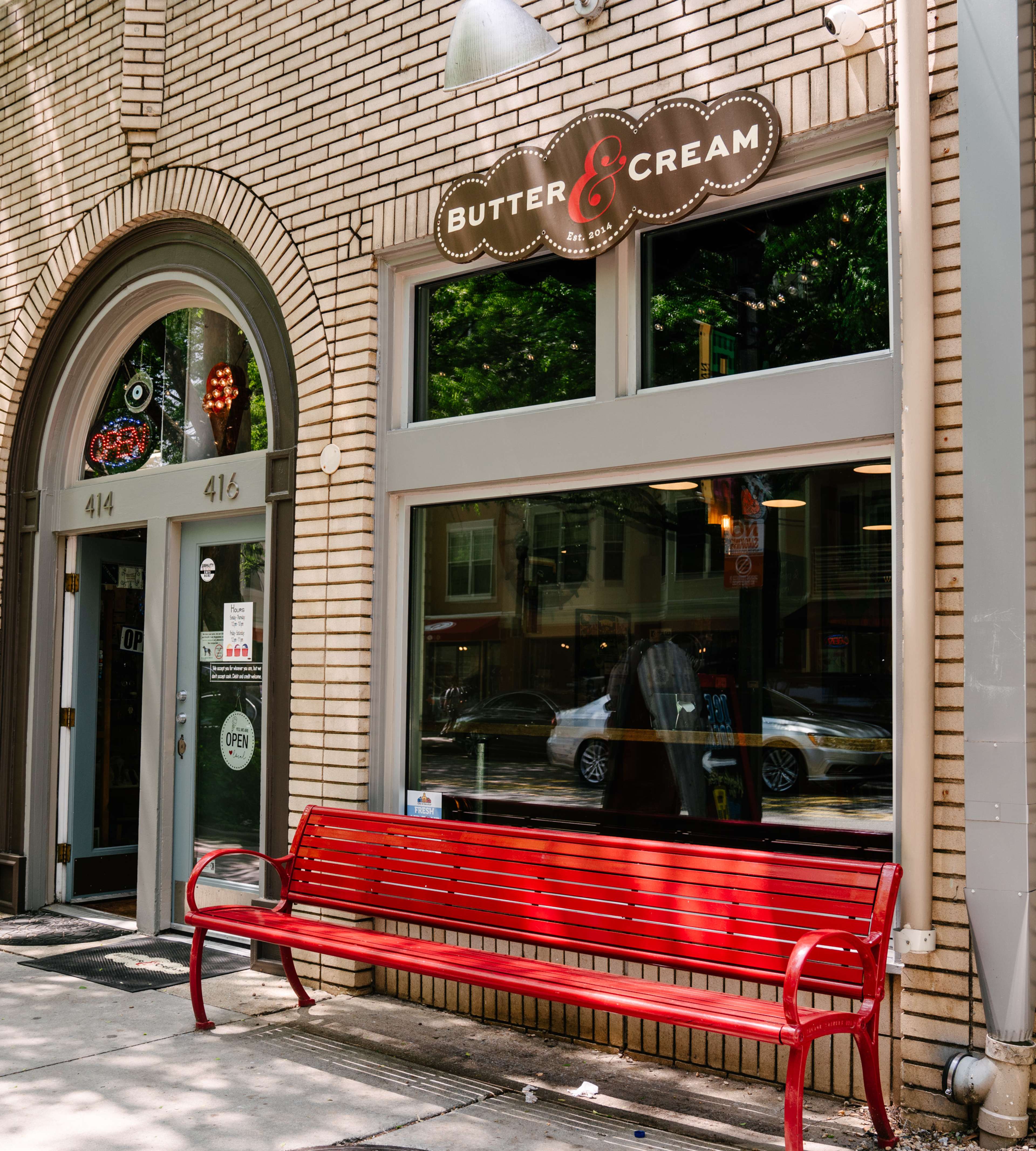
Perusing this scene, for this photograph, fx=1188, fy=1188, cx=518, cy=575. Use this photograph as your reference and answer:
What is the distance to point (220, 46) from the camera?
6.70 meters

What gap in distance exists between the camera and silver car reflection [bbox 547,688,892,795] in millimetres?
4359

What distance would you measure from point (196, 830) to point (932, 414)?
190 inches

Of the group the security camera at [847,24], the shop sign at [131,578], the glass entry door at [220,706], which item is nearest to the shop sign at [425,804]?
the glass entry door at [220,706]

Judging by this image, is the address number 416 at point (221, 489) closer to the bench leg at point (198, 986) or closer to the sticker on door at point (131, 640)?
the sticker on door at point (131, 640)

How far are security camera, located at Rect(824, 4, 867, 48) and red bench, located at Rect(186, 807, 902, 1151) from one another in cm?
292

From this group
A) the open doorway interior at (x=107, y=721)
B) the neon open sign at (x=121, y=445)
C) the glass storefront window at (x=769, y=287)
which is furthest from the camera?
the open doorway interior at (x=107, y=721)

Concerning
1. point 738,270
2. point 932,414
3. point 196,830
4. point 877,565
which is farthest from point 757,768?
point 196,830

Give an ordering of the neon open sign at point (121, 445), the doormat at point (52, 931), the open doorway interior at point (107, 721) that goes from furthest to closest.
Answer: the open doorway interior at point (107, 721)
the neon open sign at point (121, 445)
the doormat at point (52, 931)

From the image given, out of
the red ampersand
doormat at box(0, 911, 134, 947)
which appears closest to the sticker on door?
doormat at box(0, 911, 134, 947)

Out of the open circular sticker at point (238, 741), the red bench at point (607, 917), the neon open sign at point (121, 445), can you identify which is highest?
the neon open sign at point (121, 445)

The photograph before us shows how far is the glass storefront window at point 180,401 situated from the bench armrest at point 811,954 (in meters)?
4.33

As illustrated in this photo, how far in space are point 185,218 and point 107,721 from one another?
3.36 meters

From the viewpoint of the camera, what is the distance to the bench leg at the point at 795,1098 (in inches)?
135

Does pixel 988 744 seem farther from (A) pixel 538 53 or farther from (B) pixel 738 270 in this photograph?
(A) pixel 538 53
